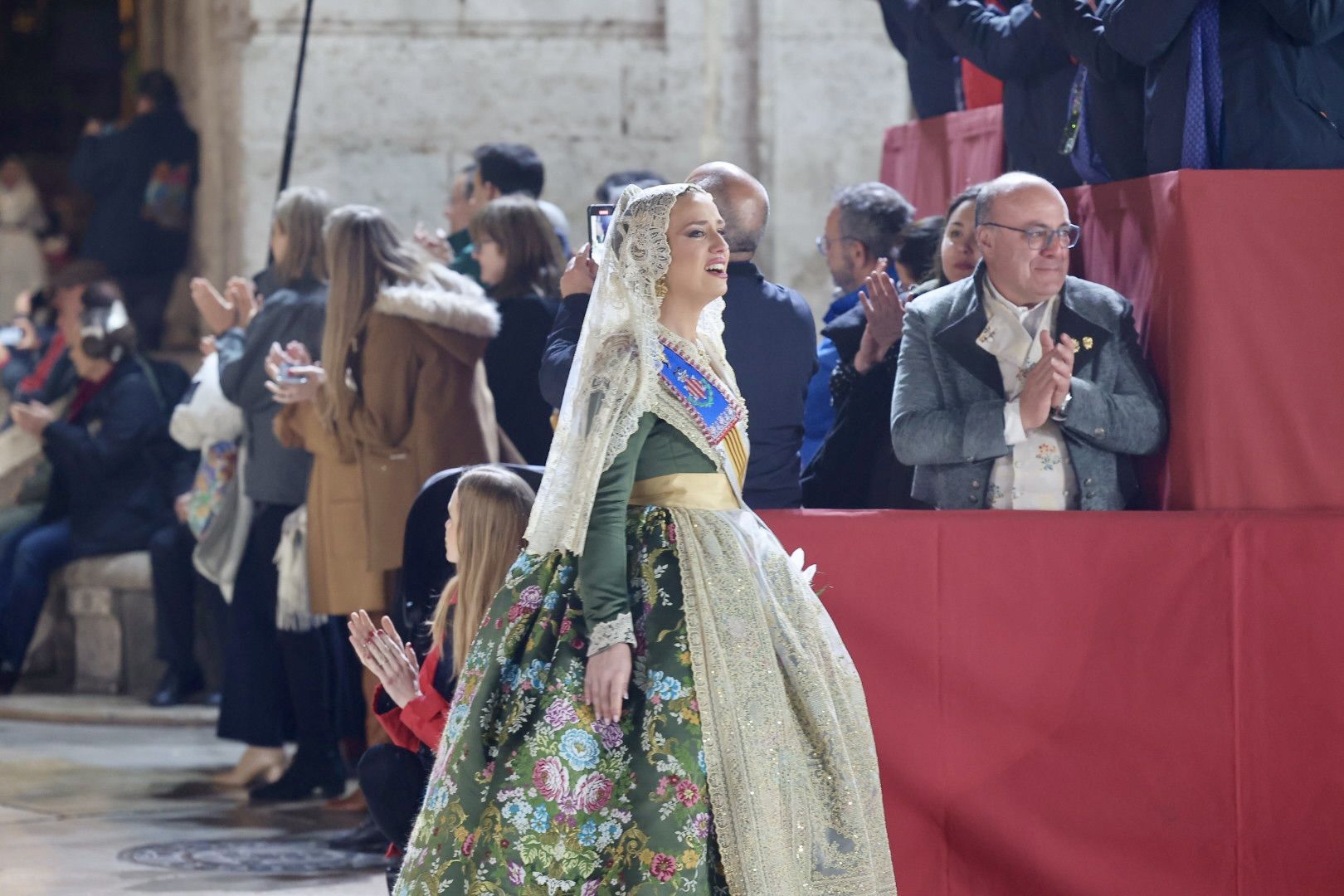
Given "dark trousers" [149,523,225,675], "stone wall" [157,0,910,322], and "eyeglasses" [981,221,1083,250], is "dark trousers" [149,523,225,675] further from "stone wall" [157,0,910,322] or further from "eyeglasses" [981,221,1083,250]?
"eyeglasses" [981,221,1083,250]

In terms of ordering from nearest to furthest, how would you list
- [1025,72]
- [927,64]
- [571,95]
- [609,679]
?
[609,679] → [1025,72] → [927,64] → [571,95]

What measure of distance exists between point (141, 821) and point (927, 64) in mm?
3594

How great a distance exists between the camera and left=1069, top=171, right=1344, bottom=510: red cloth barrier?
4418 mm

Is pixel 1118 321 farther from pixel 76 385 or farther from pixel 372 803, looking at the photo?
pixel 76 385

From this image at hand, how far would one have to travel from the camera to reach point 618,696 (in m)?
3.45

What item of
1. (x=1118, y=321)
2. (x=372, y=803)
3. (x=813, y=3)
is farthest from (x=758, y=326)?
(x=813, y=3)

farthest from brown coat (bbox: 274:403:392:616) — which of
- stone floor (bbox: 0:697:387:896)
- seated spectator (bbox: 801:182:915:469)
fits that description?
seated spectator (bbox: 801:182:915:469)

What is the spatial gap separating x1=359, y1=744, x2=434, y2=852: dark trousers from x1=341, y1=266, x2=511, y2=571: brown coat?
175 centimetres

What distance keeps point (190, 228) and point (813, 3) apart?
10.8 ft

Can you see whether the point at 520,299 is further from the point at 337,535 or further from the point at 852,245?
the point at 852,245

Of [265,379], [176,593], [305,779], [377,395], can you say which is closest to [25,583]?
[176,593]

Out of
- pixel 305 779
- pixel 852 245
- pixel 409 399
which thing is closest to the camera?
pixel 852 245

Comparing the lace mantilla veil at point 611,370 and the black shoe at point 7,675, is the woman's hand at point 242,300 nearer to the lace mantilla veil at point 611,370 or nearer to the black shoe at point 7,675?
the black shoe at point 7,675

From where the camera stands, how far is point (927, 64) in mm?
6895
